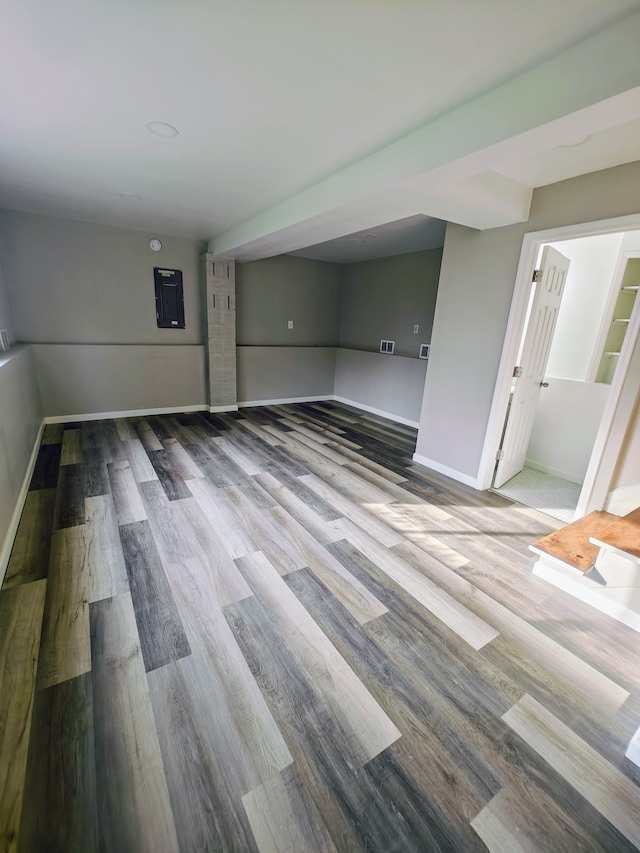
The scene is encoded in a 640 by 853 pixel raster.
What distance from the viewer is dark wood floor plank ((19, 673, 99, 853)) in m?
0.97

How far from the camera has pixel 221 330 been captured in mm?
5180

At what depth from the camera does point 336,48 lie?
136 centimetres

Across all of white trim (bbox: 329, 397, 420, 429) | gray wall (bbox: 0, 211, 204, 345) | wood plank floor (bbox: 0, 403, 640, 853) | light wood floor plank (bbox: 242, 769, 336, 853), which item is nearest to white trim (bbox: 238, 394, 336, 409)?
white trim (bbox: 329, 397, 420, 429)

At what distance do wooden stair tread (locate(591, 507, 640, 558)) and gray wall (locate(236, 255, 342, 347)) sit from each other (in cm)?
516

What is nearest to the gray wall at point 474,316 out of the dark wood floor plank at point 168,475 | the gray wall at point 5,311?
the dark wood floor plank at point 168,475

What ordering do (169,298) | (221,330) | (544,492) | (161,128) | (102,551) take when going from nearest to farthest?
(161,128) → (102,551) → (544,492) → (169,298) → (221,330)

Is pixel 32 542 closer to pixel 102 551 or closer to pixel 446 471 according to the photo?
pixel 102 551

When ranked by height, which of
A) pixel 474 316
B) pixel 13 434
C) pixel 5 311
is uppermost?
pixel 474 316

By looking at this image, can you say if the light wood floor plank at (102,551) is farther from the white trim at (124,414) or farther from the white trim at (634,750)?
the white trim at (124,414)

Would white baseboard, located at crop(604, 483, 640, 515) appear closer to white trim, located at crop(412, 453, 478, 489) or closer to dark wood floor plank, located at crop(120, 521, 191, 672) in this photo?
white trim, located at crop(412, 453, 478, 489)

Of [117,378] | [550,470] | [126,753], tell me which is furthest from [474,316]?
[117,378]

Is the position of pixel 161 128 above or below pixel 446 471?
above

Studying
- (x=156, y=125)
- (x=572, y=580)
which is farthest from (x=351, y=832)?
(x=156, y=125)

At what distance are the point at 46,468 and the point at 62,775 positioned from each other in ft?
8.99
